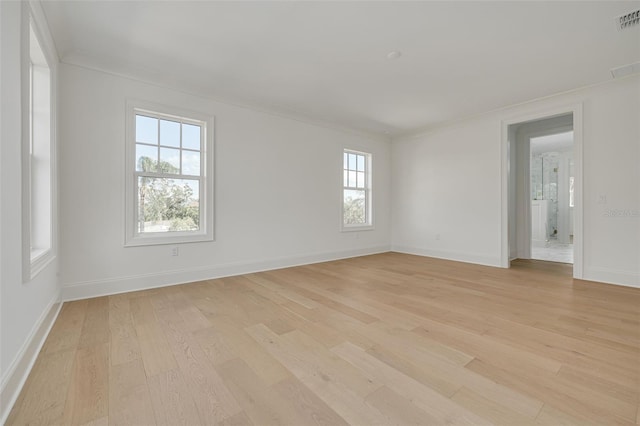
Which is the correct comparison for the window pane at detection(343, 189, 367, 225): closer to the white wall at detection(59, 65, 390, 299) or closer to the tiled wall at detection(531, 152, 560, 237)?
the white wall at detection(59, 65, 390, 299)

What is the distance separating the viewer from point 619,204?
3.57 metres

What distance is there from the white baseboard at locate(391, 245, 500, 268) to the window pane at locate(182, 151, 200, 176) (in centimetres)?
449

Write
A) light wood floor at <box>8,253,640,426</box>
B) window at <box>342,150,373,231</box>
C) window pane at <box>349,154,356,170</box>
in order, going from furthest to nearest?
window pane at <box>349,154,356,170</box> → window at <box>342,150,373,231</box> → light wood floor at <box>8,253,640,426</box>

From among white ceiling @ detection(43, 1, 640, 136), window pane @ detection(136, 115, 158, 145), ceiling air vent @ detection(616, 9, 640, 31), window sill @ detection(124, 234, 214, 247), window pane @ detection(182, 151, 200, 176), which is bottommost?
window sill @ detection(124, 234, 214, 247)

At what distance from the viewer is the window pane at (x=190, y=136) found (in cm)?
373

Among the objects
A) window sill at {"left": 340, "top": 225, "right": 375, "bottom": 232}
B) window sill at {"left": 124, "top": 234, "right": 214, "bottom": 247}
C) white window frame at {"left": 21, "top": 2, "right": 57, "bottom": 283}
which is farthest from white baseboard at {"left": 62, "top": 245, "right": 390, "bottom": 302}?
window sill at {"left": 340, "top": 225, "right": 375, "bottom": 232}

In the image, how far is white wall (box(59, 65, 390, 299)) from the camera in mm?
2996

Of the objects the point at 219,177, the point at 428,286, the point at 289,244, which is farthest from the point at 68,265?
the point at 428,286

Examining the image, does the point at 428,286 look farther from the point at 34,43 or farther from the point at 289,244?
the point at 34,43

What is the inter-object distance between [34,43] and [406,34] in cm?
313

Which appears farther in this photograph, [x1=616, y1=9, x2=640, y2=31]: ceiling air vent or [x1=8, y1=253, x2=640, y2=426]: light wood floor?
[x1=616, y1=9, x2=640, y2=31]: ceiling air vent

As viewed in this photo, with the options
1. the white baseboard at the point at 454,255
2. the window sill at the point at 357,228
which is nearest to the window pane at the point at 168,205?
the window sill at the point at 357,228

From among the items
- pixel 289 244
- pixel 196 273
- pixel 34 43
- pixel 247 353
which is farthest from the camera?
pixel 289 244

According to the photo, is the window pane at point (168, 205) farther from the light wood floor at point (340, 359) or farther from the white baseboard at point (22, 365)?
the white baseboard at point (22, 365)
